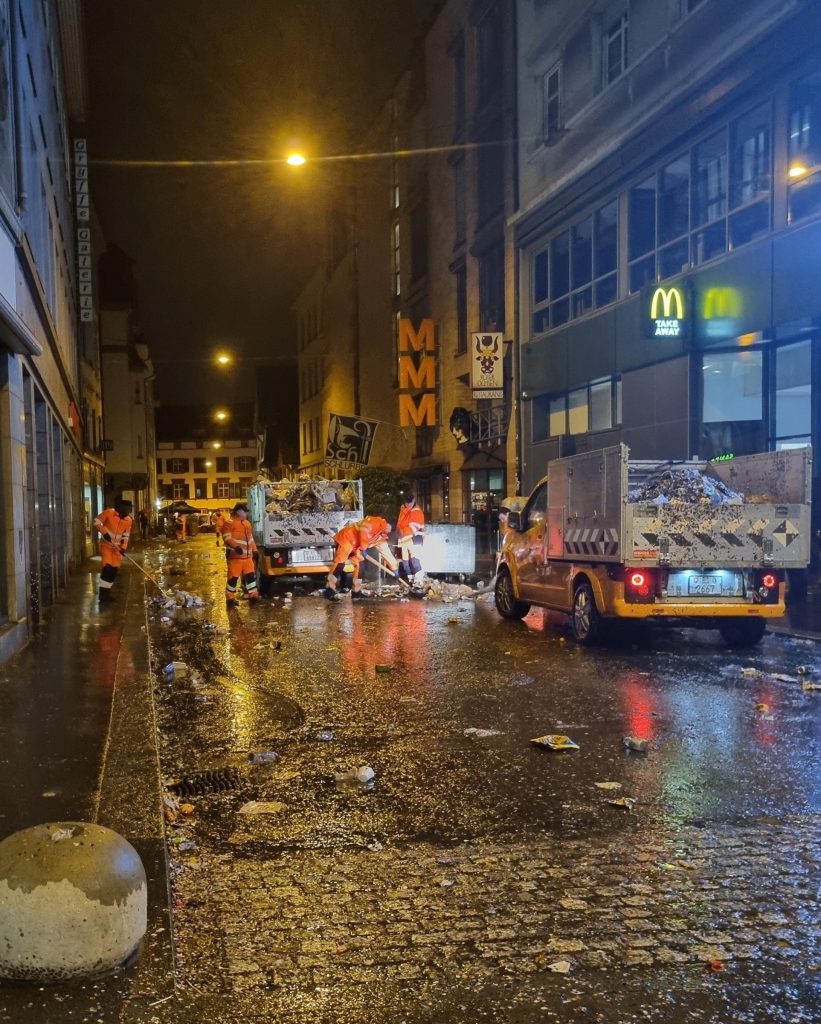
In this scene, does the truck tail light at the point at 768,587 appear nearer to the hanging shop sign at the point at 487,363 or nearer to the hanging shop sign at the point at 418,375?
the hanging shop sign at the point at 487,363

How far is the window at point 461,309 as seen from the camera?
103 ft

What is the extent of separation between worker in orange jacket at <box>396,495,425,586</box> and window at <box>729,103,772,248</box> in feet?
25.4

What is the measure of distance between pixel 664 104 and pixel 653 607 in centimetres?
1301

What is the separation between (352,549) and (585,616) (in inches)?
240

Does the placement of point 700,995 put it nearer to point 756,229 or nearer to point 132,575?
point 756,229

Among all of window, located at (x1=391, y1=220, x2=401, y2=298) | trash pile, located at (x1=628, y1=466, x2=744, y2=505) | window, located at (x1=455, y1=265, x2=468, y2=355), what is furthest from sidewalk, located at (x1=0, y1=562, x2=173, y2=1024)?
window, located at (x1=391, y1=220, x2=401, y2=298)

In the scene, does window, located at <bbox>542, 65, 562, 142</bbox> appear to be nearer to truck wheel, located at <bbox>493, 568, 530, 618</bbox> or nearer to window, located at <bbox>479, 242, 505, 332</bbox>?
window, located at <bbox>479, 242, 505, 332</bbox>

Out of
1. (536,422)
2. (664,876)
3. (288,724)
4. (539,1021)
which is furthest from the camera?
(536,422)

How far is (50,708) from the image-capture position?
7.25m

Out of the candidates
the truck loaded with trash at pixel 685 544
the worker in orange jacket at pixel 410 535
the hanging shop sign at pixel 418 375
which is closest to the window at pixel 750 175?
the truck loaded with trash at pixel 685 544

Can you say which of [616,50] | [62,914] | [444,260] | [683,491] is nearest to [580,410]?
[616,50]

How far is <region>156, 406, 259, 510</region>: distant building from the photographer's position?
10675 centimetres

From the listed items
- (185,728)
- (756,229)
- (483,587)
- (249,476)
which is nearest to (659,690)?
(185,728)

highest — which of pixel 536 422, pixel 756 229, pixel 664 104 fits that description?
pixel 664 104
